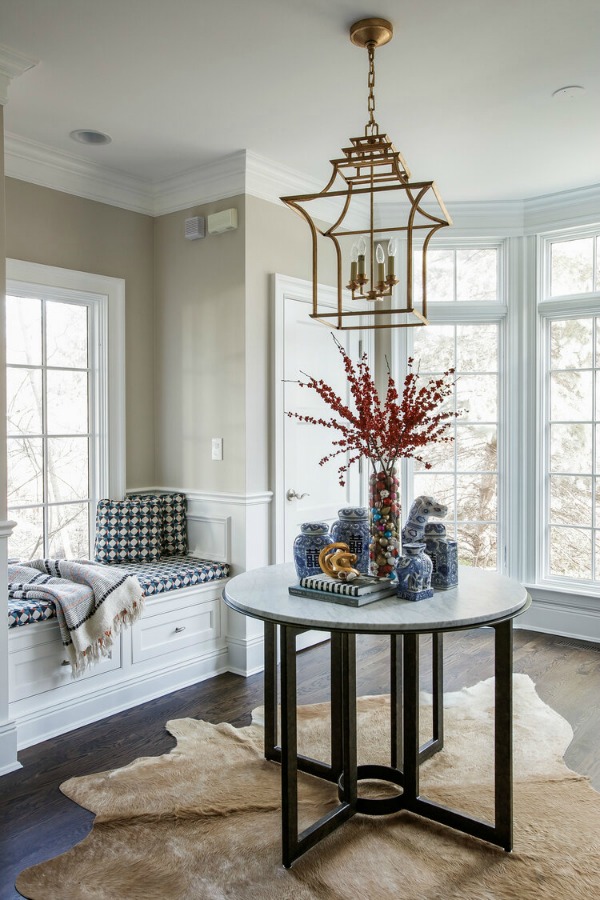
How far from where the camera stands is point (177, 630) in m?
3.66

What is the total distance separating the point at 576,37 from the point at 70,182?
259 centimetres

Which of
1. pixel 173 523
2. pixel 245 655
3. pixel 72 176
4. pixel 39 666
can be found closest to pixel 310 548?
pixel 39 666

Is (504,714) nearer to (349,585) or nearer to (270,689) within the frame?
(349,585)

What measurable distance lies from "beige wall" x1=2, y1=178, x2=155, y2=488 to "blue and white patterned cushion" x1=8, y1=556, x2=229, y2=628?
2.05ft

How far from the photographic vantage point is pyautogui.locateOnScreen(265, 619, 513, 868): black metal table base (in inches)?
81.9

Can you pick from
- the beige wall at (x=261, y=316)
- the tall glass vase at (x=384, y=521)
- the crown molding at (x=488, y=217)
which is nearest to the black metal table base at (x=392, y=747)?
the tall glass vase at (x=384, y=521)

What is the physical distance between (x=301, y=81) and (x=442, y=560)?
2.10 meters

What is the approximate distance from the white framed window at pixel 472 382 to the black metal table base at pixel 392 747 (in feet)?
7.20

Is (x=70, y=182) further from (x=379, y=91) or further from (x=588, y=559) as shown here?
(x=588, y=559)

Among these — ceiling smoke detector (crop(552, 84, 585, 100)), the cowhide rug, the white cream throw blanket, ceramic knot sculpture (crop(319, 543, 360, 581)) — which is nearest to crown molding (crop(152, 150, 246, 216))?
ceiling smoke detector (crop(552, 84, 585, 100))

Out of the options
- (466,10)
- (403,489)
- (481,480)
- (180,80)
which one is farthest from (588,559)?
(180,80)

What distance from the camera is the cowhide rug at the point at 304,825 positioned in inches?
78.9

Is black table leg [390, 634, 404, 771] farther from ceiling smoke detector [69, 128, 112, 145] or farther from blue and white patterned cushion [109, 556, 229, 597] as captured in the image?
ceiling smoke detector [69, 128, 112, 145]

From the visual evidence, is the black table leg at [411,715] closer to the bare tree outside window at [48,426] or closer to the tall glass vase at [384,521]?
the tall glass vase at [384,521]
